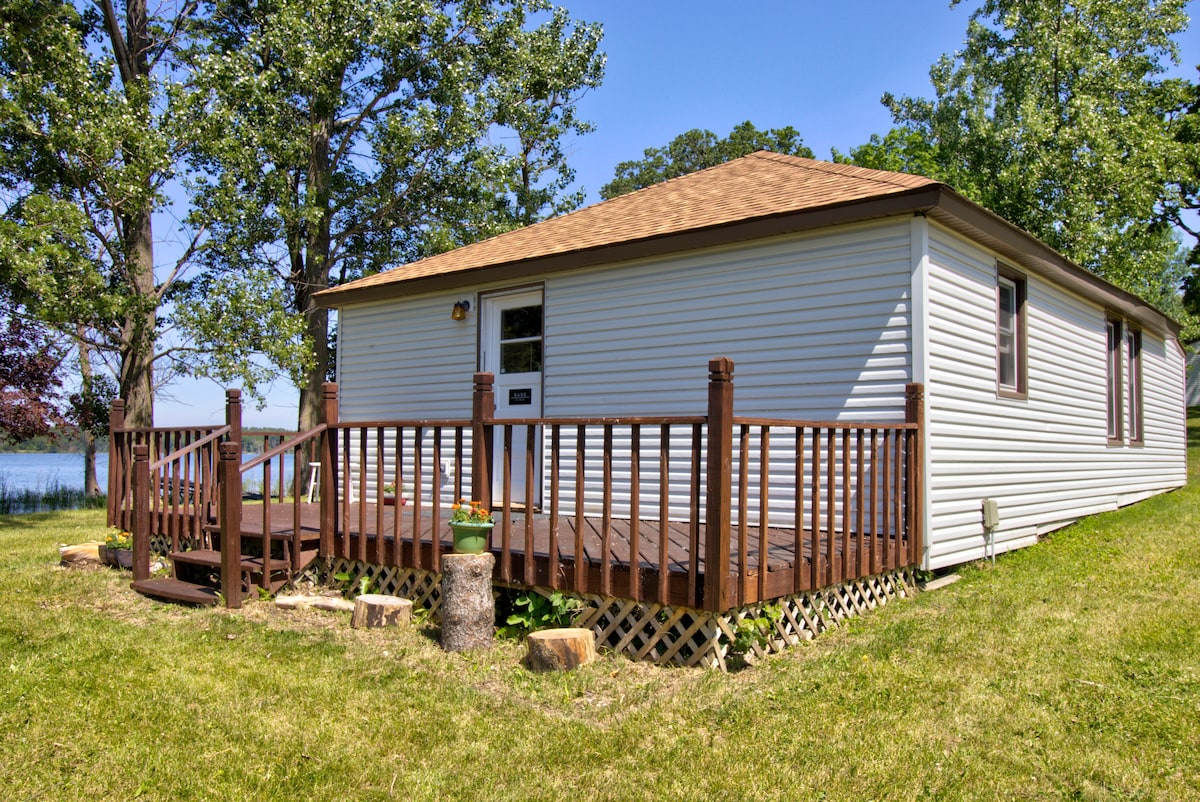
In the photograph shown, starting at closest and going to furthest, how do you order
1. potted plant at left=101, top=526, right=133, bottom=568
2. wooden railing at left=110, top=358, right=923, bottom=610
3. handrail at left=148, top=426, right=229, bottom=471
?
wooden railing at left=110, top=358, right=923, bottom=610 < handrail at left=148, top=426, right=229, bottom=471 < potted plant at left=101, top=526, right=133, bottom=568

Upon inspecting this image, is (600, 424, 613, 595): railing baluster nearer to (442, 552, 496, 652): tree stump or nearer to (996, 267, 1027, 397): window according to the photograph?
(442, 552, 496, 652): tree stump

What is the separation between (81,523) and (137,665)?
936 cm

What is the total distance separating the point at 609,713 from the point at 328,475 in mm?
3146

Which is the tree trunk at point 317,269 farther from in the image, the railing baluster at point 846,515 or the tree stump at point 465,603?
the railing baluster at point 846,515

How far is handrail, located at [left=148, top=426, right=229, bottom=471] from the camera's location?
23.6 feet

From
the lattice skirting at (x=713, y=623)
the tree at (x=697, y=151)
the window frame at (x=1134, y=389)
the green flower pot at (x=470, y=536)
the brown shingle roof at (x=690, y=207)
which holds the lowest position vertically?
the lattice skirting at (x=713, y=623)

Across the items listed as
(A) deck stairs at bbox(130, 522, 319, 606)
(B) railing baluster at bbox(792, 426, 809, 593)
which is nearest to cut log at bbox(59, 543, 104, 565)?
(A) deck stairs at bbox(130, 522, 319, 606)

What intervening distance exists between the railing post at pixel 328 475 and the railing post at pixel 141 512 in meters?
1.49

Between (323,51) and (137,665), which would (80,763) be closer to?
(137,665)


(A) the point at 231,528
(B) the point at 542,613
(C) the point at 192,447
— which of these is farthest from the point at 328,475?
(B) the point at 542,613

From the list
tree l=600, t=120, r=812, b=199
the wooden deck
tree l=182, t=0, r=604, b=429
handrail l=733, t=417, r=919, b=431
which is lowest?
the wooden deck

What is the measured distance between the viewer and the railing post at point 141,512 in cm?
668

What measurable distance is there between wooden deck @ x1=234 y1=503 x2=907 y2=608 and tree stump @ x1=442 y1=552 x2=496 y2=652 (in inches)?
11.3

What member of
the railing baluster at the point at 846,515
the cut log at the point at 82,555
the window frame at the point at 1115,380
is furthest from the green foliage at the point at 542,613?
the window frame at the point at 1115,380
